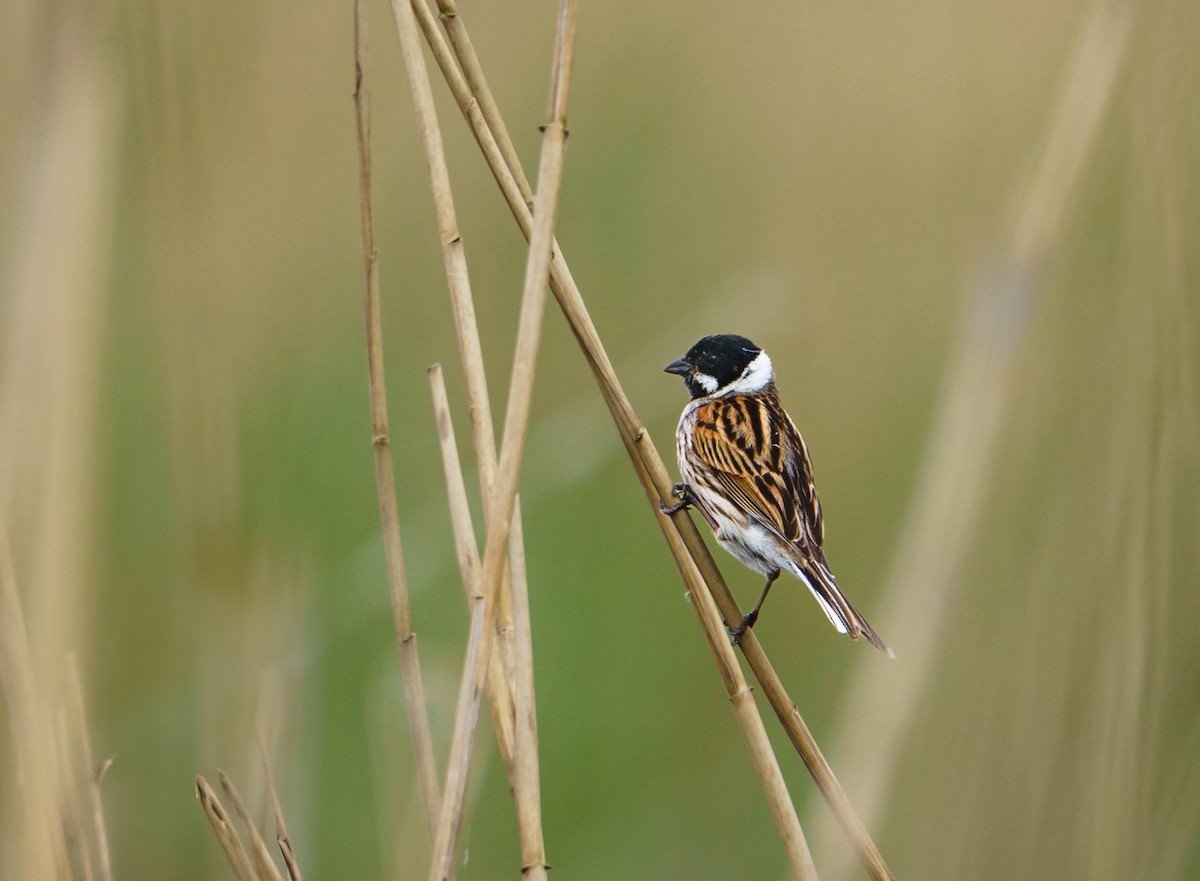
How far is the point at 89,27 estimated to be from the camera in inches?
72.5

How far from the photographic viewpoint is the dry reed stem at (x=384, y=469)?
188cm

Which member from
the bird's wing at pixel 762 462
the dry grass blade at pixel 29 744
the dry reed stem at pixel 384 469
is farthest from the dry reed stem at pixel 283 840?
the bird's wing at pixel 762 462

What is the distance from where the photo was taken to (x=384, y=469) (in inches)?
79.4

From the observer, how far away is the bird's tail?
7.27ft

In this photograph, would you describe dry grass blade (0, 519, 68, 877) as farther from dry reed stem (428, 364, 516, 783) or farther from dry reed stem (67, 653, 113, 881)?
dry reed stem (428, 364, 516, 783)

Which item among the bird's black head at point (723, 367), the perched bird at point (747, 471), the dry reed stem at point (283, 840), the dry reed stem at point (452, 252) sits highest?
the dry reed stem at point (452, 252)

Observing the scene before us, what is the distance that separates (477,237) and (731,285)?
28.8 inches

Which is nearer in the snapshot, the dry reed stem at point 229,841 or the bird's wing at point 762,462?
the dry reed stem at point 229,841

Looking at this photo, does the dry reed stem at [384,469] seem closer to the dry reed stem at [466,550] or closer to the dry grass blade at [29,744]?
the dry reed stem at [466,550]

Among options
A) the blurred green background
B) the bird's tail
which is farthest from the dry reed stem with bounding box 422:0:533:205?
the bird's tail

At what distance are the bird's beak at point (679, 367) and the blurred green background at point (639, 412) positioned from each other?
182mm

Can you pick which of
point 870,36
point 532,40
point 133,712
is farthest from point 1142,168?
point 133,712

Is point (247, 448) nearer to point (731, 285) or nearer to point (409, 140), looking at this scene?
point (409, 140)

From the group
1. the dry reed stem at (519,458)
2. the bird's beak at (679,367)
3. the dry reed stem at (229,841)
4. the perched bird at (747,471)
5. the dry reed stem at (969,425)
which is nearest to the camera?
the dry reed stem at (519,458)
